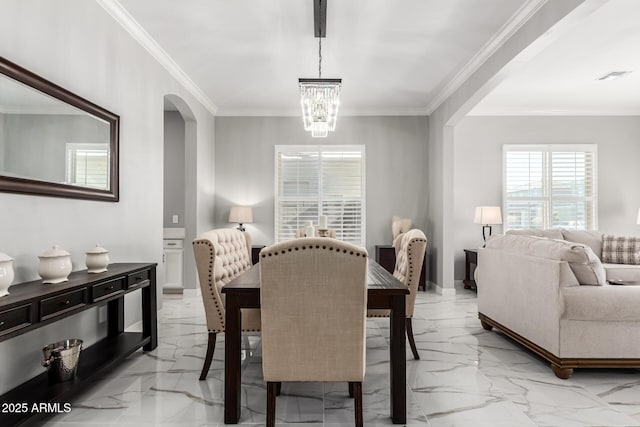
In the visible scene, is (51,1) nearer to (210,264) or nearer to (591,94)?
(210,264)

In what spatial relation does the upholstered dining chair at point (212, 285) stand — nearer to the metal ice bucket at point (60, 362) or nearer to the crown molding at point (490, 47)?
the metal ice bucket at point (60, 362)

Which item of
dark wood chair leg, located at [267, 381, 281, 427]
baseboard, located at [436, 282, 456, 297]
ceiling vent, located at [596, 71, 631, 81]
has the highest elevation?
ceiling vent, located at [596, 71, 631, 81]

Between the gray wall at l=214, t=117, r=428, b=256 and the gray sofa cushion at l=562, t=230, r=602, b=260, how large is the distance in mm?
2016

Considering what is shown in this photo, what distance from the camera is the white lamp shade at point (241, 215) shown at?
609cm

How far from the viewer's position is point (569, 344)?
2.75 m

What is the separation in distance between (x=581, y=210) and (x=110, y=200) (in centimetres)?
679

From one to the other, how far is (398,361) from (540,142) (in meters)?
5.76

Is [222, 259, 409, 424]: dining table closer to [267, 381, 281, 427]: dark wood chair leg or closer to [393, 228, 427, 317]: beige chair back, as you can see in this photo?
[267, 381, 281, 427]: dark wood chair leg

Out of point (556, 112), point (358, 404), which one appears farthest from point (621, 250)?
point (358, 404)

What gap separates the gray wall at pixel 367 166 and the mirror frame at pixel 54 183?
3217mm

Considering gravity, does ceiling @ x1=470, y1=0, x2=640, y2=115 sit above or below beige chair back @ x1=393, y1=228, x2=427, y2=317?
above

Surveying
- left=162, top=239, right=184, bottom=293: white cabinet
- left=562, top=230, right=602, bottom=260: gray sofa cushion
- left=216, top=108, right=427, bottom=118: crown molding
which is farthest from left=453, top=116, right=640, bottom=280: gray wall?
left=162, top=239, right=184, bottom=293: white cabinet

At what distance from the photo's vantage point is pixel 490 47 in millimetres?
4000

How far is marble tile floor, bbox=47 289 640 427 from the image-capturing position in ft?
7.28
